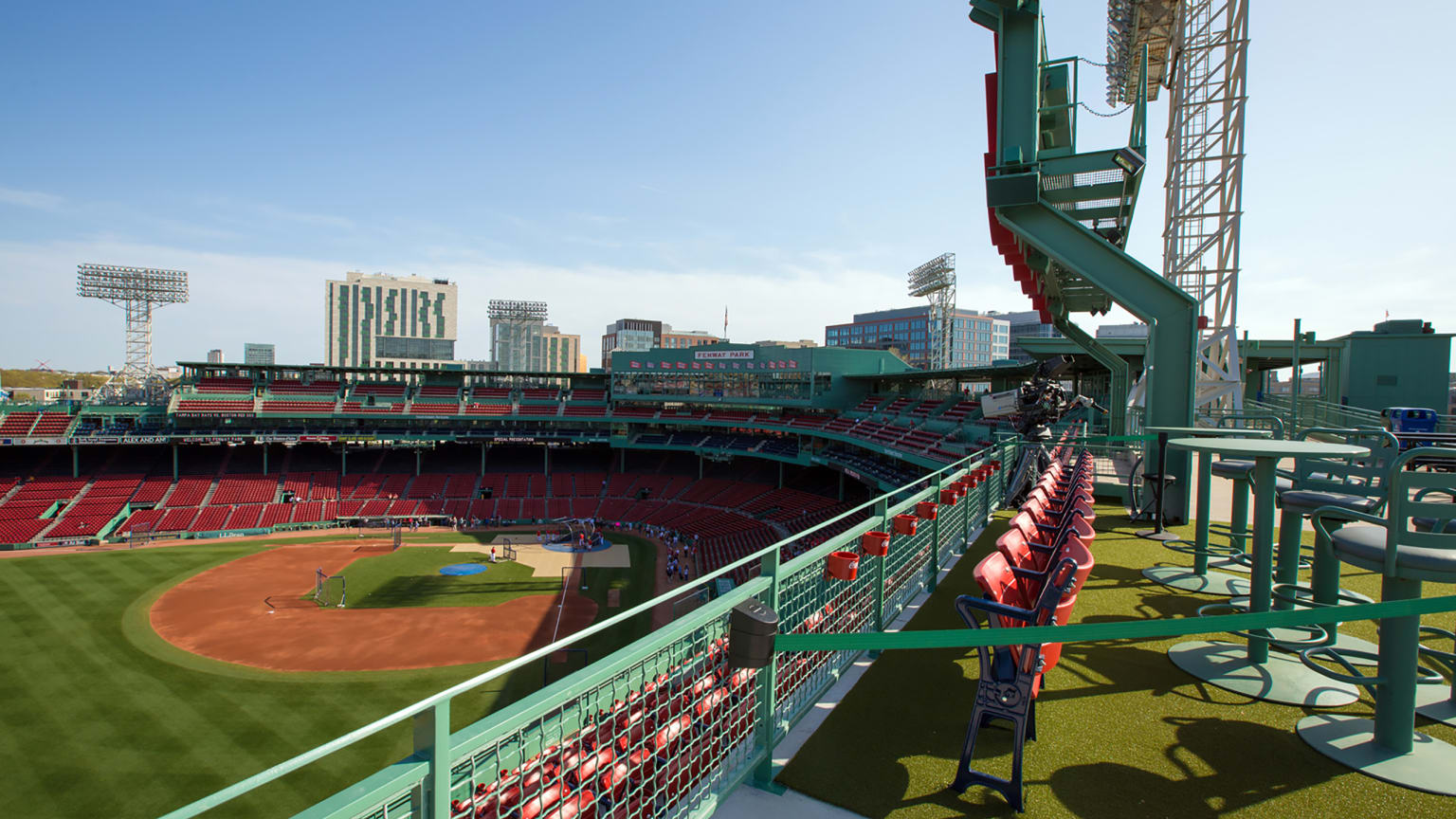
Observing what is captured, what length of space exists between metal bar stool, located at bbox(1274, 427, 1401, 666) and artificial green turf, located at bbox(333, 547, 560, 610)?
2282cm

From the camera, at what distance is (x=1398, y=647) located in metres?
3.11

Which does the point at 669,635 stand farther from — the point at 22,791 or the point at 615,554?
the point at 615,554

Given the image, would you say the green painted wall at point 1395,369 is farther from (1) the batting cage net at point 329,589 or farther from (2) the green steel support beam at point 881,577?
(1) the batting cage net at point 329,589

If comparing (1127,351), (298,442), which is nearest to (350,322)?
(298,442)

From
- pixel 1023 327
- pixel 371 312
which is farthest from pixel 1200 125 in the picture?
pixel 371 312

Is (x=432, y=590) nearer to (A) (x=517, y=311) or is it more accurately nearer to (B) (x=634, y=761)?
(B) (x=634, y=761)

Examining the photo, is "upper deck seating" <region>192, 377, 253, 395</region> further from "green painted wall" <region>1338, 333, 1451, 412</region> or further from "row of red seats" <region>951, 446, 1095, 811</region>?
"green painted wall" <region>1338, 333, 1451, 412</region>

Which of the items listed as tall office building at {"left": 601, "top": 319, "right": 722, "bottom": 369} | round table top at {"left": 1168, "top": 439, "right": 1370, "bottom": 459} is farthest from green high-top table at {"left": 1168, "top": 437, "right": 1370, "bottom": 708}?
tall office building at {"left": 601, "top": 319, "right": 722, "bottom": 369}

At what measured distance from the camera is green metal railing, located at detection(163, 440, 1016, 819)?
1.87m

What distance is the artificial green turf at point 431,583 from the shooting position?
23188 millimetres

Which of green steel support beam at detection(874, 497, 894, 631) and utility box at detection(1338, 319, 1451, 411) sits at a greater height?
utility box at detection(1338, 319, 1451, 411)

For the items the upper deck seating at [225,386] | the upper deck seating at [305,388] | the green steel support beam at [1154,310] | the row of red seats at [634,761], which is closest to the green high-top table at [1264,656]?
the row of red seats at [634,761]

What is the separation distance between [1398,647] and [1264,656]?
62.5 inches

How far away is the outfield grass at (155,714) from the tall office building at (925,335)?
9198 centimetres
